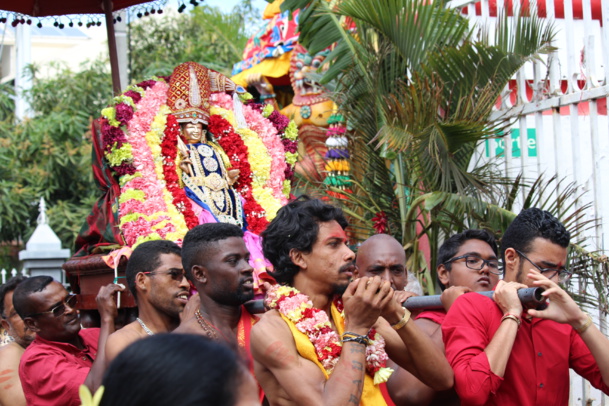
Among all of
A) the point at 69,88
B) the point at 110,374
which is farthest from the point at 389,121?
the point at 69,88

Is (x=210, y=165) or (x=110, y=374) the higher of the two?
(x=210, y=165)

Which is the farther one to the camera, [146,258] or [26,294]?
[26,294]

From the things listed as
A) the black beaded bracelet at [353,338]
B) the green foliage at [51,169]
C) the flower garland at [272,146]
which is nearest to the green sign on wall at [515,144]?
the flower garland at [272,146]

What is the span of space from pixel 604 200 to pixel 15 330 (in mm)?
4495

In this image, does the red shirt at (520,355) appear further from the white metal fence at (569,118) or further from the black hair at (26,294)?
the black hair at (26,294)

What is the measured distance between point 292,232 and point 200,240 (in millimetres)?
838

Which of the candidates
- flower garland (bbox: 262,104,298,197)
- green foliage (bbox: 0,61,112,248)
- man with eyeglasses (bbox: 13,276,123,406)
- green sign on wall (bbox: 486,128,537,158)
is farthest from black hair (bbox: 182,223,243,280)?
green foliage (bbox: 0,61,112,248)

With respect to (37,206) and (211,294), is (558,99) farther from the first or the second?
(37,206)

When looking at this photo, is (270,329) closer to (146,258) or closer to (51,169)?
(146,258)

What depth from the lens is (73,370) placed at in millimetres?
4824

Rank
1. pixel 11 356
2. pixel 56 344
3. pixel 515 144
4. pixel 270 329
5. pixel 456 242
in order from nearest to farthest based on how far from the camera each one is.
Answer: pixel 270 329, pixel 456 242, pixel 56 344, pixel 11 356, pixel 515 144

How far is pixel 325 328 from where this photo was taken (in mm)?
3568

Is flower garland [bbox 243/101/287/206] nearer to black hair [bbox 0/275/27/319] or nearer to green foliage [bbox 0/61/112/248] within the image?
black hair [bbox 0/275/27/319]

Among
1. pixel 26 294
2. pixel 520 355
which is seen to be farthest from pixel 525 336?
pixel 26 294
